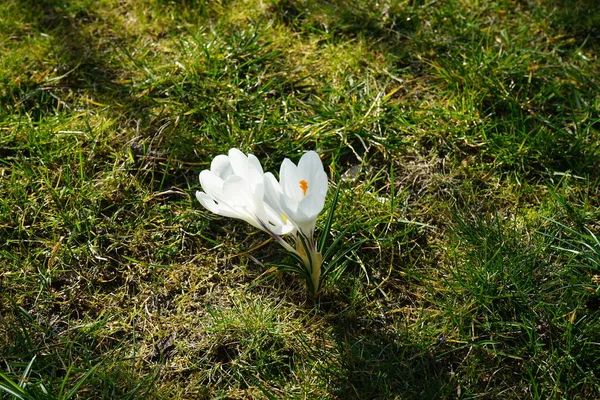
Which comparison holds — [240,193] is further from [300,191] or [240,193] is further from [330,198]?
[330,198]

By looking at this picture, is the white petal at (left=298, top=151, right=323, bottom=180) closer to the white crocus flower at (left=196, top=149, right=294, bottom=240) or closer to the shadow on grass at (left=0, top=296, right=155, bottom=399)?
the white crocus flower at (left=196, top=149, right=294, bottom=240)

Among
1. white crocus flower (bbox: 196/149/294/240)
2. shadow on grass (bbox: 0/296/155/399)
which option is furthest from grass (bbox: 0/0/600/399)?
white crocus flower (bbox: 196/149/294/240)

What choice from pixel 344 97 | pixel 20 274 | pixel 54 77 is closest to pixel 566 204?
pixel 344 97

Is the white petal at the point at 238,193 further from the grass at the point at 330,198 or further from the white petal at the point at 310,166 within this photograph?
the grass at the point at 330,198

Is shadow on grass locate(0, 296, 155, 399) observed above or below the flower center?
below

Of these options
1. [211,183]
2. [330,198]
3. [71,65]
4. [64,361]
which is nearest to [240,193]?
[211,183]

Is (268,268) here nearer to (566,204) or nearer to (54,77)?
(566,204)
